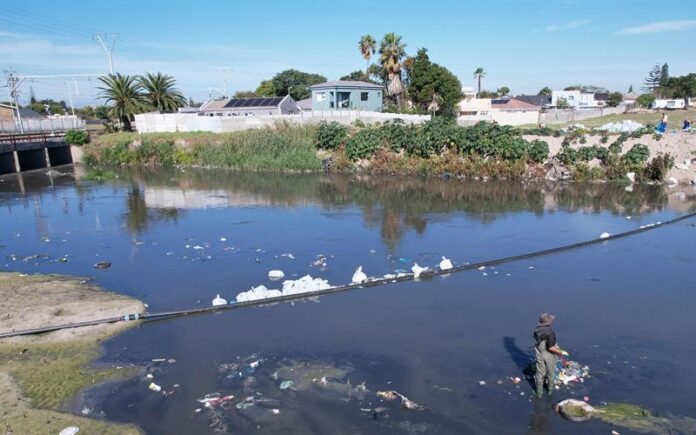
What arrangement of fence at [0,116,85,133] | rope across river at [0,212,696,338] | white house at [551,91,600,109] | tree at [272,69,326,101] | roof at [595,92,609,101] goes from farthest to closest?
roof at [595,92,609,101] < white house at [551,91,600,109] < tree at [272,69,326,101] < fence at [0,116,85,133] < rope across river at [0,212,696,338]

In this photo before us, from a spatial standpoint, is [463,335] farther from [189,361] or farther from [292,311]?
[189,361]

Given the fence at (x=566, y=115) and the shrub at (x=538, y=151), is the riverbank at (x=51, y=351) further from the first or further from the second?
the fence at (x=566, y=115)

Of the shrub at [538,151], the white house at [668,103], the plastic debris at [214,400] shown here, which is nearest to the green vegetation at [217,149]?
the shrub at [538,151]

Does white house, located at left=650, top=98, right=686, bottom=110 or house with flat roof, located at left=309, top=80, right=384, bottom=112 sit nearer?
house with flat roof, located at left=309, top=80, right=384, bottom=112

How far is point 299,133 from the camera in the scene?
3228 centimetres

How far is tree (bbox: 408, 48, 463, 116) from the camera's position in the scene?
42.7 m

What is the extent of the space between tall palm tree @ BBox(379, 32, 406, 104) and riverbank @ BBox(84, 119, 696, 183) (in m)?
12.8

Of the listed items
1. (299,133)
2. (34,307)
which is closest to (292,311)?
(34,307)

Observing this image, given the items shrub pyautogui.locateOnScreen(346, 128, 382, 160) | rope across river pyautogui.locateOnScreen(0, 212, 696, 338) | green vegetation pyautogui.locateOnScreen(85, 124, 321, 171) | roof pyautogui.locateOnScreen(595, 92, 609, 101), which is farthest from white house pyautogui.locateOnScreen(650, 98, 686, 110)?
rope across river pyautogui.locateOnScreen(0, 212, 696, 338)

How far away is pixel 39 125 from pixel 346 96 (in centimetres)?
2681

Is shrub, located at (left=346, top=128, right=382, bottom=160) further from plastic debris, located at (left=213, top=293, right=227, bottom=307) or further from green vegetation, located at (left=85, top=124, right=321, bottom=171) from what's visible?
plastic debris, located at (left=213, top=293, right=227, bottom=307)

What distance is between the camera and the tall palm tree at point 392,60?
4159cm

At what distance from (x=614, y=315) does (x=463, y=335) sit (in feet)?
9.85

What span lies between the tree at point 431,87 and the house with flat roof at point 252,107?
11717 mm
